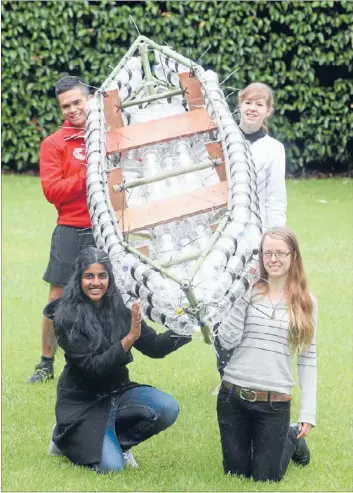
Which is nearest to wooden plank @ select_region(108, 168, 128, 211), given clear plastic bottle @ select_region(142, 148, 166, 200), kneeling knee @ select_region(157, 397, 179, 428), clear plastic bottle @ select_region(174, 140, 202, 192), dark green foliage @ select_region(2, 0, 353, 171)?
clear plastic bottle @ select_region(142, 148, 166, 200)

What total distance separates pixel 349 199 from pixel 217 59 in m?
2.14

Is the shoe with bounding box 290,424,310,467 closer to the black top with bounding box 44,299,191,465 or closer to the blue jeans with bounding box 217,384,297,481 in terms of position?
the blue jeans with bounding box 217,384,297,481

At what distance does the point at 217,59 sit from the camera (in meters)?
12.4

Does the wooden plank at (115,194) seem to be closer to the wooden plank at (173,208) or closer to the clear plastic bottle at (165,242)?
the wooden plank at (173,208)

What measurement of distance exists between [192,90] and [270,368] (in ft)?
5.40

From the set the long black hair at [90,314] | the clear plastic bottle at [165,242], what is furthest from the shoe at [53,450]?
the clear plastic bottle at [165,242]

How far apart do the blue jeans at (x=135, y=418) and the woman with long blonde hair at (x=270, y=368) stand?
31 cm

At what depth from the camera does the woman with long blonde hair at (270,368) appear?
15.9 ft

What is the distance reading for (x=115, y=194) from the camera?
5180 millimetres

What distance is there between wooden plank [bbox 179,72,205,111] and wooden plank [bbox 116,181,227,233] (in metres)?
0.72

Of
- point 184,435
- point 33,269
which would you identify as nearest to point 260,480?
point 184,435

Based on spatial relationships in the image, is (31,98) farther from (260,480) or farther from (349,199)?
(260,480)

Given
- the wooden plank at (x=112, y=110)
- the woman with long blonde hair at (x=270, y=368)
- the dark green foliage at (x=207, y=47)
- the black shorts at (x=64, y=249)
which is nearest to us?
→ the woman with long blonde hair at (x=270, y=368)

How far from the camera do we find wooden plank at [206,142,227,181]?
527 cm
